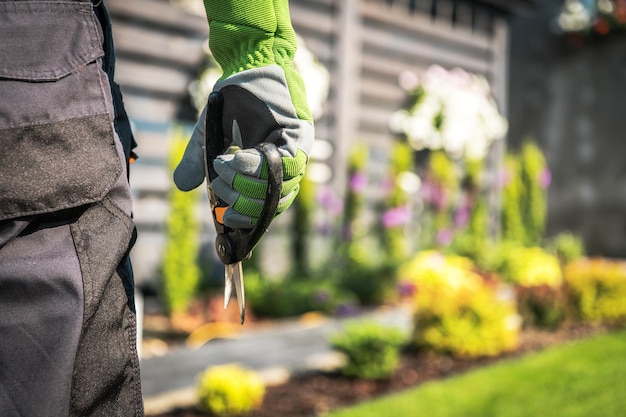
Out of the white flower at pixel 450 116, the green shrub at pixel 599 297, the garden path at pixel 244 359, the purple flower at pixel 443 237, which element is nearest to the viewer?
the garden path at pixel 244 359

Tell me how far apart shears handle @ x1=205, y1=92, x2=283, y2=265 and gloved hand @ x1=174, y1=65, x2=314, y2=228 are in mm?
20

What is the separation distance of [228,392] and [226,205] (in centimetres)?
214

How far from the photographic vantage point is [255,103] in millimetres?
1409

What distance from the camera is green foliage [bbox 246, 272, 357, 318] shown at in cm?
558

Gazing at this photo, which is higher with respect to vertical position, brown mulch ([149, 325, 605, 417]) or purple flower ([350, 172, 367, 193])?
purple flower ([350, 172, 367, 193])

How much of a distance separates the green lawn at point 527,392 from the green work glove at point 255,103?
91.9 inches

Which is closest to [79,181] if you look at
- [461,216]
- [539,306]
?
[539,306]

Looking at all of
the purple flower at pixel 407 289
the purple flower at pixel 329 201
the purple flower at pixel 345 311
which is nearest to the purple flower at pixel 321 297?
the purple flower at pixel 345 311

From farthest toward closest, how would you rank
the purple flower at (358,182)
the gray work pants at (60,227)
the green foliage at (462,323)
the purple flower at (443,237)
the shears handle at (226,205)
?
the purple flower at (443,237)
the purple flower at (358,182)
the green foliage at (462,323)
the shears handle at (226,205)
the gray work pants at (60,227)

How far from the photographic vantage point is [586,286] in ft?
20.2

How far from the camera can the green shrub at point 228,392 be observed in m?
3.41

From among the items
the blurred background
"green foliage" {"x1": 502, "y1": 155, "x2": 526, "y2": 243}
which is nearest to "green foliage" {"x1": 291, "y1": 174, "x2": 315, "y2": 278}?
the blurred background

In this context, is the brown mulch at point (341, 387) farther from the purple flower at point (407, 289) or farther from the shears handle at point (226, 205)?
the shears handle at point (226, 205)

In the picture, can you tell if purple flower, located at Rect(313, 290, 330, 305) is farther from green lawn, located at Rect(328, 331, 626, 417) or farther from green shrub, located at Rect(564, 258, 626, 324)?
green shrub, located at Rect(564, 258, 626, 324)
